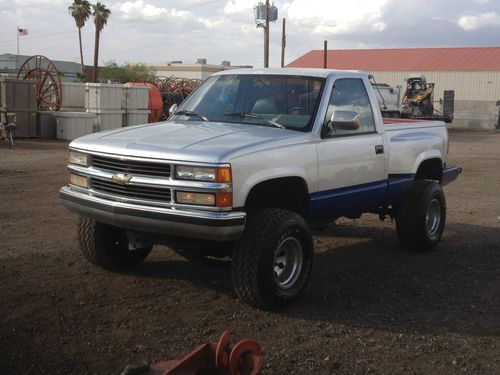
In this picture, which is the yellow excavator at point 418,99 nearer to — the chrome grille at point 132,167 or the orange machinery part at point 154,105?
the orange machinery part at point 154,105

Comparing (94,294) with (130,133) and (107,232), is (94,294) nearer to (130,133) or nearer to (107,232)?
(107,232)

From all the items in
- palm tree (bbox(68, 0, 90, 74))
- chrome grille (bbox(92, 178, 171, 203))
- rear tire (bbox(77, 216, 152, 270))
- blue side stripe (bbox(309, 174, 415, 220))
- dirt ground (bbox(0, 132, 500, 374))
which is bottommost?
dirt ground (bbox(0, 132, 500, 374))

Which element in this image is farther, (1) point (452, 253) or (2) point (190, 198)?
(1) point (452, 253)

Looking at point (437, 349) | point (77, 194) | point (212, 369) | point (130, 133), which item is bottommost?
point (437, 349)

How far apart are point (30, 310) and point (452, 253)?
4710 millimetres

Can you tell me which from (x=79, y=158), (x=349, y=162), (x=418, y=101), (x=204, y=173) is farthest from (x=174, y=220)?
(x=418, y=101)

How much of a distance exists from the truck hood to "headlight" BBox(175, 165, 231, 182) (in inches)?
2.5

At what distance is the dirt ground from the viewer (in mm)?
4301

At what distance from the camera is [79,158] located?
5.45 meters

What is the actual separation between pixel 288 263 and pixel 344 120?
132cm

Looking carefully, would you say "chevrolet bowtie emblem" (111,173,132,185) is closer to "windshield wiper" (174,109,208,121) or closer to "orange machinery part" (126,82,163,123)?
"windshield wiper" (174,109,208,121)

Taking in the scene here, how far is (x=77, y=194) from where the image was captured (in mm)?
5402

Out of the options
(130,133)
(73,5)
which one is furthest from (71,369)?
(73,5)

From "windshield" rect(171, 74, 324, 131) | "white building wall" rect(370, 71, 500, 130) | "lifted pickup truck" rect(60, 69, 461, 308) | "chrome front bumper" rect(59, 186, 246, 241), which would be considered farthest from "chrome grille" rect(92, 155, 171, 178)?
"white building wall" rect(370, 71, 500, 130)
